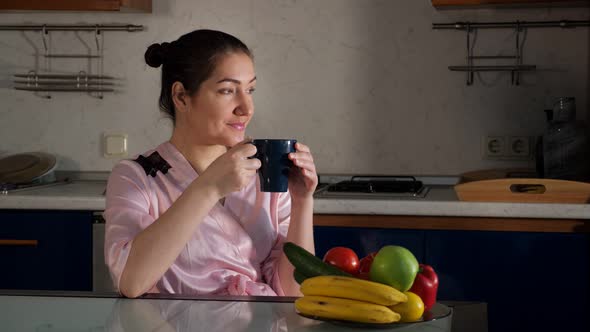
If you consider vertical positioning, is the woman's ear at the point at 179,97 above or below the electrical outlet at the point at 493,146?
above

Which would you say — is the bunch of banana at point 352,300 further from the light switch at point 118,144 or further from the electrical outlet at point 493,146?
the light switch at point 118,144

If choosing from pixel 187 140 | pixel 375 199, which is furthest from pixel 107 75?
pixel 187 140

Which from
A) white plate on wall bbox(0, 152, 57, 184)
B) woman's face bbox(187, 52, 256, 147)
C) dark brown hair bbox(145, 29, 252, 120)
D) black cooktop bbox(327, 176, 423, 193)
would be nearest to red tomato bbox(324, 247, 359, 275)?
woman's face bbox(187, 52, 256, 147)

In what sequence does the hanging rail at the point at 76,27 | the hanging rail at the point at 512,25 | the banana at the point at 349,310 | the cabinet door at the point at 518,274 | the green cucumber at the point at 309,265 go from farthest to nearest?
the hanging rail at the point at 76,27, the hanging rail at the point at 512,25, the cabinet door at the point at 518,274, the green cucumber at the point at 309,265, the banana at the point at 349,310

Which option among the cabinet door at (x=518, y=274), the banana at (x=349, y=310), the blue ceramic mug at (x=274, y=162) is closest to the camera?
the banana at (x=349, y=310)

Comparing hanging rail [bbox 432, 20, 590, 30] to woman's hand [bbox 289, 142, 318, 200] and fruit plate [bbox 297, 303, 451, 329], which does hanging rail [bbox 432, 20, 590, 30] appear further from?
fruit plate [bbox 297, 303, 451, 329]

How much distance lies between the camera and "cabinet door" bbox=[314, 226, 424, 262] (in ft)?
8.27

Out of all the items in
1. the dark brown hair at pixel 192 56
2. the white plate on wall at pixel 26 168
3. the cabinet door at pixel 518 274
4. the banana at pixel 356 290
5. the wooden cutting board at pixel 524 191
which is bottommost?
the cabinet door at pixel 518 274

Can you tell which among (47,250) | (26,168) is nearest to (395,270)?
(47,250)

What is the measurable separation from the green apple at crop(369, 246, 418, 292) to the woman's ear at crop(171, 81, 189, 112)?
0.83 meters

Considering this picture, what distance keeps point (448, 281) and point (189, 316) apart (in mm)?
1462

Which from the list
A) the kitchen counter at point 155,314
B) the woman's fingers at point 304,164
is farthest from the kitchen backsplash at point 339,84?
the kitchen counter at point 155,314

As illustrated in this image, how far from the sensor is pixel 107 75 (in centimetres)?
327

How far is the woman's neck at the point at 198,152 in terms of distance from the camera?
1.86 meters
